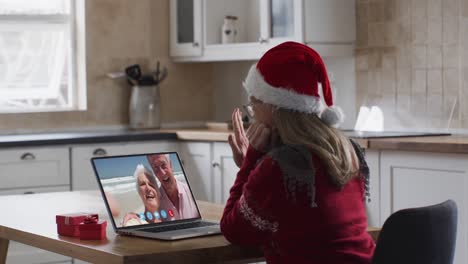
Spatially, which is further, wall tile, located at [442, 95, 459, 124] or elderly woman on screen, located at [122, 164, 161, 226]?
wall tile, located at [442, 95, 459, 124]

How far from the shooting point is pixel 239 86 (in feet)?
19.7

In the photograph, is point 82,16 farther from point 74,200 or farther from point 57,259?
point 74,200

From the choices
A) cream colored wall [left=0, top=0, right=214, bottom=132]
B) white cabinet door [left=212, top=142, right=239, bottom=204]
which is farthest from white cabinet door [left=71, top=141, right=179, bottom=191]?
cream colored wall [left=0, top=0, right=214, bottom=132]

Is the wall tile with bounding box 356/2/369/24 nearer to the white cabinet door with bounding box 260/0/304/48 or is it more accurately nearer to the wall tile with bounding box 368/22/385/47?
the wall tile with bounding box 368/22/385/47

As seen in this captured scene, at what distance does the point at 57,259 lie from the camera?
4.91 m

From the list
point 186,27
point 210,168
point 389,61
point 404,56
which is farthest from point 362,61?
point 186,27

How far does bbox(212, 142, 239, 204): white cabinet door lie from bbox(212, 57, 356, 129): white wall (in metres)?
0.69

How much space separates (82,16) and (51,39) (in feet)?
0.76

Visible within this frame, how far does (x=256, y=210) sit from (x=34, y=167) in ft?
9.16

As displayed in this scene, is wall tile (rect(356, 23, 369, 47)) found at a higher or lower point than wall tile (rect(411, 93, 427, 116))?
higher

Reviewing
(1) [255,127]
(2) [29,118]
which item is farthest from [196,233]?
(2) [29,118]

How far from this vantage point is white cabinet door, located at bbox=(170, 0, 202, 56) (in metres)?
5.66

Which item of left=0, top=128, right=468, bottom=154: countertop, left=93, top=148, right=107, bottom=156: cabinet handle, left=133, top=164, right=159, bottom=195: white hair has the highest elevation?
left=133, top=164, right=159, bottom=195: white hair

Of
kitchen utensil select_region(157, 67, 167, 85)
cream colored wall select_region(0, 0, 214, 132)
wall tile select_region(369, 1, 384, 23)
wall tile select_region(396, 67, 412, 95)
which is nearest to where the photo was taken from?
wall tile select_region(396, 67, 412, 95)
